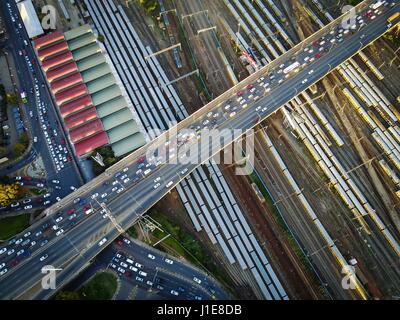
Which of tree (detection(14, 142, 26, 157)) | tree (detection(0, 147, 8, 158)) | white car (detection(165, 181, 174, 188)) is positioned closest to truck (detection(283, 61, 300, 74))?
white car (detection(165, 181, 174, 188))

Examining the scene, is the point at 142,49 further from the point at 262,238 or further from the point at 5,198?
the point at 262,238

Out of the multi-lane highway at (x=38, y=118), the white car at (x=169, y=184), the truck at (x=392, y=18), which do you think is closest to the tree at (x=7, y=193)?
the multi-lane highway at (x=38, y=118)

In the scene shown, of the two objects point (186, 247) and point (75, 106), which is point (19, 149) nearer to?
point (75, 106)

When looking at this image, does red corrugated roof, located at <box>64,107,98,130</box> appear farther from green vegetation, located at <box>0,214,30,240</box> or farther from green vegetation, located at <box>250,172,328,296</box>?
green vegetation, located at <box>250,172,328,296</box>

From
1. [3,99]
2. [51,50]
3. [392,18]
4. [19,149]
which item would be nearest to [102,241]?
[19,149]

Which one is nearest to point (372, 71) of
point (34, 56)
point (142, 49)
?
point (142, 49)

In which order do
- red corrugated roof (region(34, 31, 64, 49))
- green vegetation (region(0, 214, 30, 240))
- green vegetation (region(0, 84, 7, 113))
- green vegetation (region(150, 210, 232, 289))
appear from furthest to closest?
red corrugated roof (region(34, 31, 64, 49))
green vegetation (region(0, 84, 7, 113))
green vegetation (region(150, 210, 232, 289))
green vegetation (region(0, 214, 30, 240))

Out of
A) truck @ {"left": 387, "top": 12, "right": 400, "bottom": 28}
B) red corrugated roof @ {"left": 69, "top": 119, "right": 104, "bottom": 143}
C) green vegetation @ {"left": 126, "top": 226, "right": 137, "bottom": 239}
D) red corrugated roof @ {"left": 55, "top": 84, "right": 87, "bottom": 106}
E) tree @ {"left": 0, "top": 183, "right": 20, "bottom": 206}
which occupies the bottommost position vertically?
green vegetation @ {"left": 126, "top": 226, "right": 137, "bottom": 239}

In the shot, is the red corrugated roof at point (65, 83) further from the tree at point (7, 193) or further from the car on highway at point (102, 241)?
the car on highway at point (102, 241)
